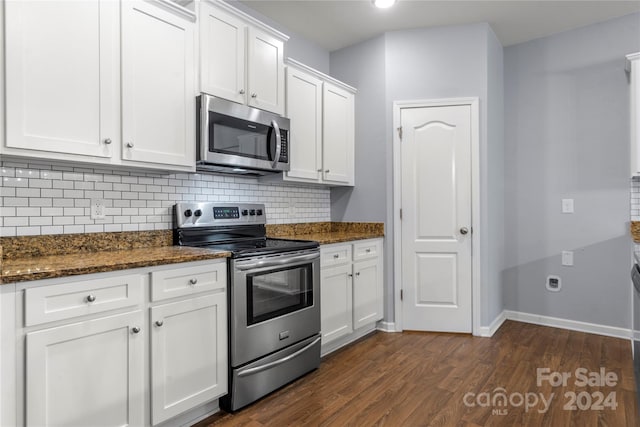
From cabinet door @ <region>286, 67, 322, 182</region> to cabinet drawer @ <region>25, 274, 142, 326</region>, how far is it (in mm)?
1573

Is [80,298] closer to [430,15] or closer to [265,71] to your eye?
[265,71]

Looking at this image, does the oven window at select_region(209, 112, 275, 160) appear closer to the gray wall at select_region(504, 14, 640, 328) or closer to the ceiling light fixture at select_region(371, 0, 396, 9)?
the ceiling light fixture at select_region(371, 0, 396, 9)

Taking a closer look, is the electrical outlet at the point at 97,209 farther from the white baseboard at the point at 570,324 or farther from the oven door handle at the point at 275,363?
the white baseboard at the point at 570,324

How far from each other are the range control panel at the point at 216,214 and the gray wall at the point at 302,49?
1.46 meters

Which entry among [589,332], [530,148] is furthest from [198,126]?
[589,332]

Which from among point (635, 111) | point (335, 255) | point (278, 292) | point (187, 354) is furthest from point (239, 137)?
point (635, 111)

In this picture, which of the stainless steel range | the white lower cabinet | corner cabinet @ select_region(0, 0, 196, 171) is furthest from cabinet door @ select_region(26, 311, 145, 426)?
corner cabinet @ select_region(0, 0, 196, 171)

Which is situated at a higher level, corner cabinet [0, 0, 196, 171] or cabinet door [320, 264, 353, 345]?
corner cabinet [0, 0, 196, 171]

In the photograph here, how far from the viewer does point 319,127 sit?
10.8 ft

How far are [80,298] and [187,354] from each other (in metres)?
0.60

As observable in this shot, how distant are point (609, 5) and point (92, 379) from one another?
14.1 ft

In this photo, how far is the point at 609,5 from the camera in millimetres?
3066

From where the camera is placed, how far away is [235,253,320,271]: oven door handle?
83.3 inches

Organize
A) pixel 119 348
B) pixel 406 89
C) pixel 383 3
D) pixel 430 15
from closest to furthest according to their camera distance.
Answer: pixel 119 348, pixel 383 3, pixel 430 15, pixel 406 89
